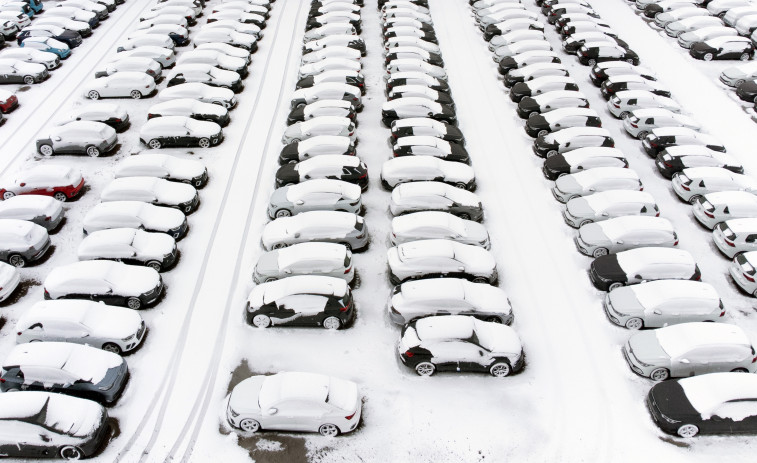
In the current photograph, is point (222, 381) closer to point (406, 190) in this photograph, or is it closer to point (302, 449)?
point (302, 449)

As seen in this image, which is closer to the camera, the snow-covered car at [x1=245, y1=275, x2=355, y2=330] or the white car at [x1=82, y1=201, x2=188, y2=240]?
the snow-covered car at [x1=245, y1=275, x2=355, y2=330]

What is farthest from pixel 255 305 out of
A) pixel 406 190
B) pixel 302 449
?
pixel 406 190

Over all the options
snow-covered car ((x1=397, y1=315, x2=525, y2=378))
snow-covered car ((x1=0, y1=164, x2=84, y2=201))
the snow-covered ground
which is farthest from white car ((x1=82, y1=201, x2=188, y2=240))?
snow-covered car ((x1=397, y1=315, x2=525, y2=378))

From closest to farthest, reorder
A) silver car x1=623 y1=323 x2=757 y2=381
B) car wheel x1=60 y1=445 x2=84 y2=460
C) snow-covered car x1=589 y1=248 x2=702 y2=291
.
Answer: car wheel x1=60 y1=445 x2=84 y2=460, silver car x1=623 y1=323 x2=757 y2=381, snow-covered car x1=589 y1=248 x2=702 y2=291

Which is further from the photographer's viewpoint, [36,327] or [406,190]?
[406,190]

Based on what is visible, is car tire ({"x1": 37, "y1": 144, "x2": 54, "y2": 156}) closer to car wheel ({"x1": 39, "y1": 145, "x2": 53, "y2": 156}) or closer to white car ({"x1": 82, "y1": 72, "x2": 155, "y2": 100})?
car wheel ({"x1": 39, "y1": 145, "x2": 53, "y2": 156})

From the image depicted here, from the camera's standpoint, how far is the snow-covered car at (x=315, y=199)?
57.7 feet

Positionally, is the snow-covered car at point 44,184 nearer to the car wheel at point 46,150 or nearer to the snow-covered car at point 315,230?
the car wheel at point 46,150

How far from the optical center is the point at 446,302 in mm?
13906

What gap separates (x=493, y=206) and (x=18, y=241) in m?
16.0

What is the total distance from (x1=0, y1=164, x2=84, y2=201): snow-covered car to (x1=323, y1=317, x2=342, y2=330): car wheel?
37.6ft

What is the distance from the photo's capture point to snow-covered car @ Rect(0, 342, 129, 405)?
12.2 meters

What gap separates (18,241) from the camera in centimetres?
1605

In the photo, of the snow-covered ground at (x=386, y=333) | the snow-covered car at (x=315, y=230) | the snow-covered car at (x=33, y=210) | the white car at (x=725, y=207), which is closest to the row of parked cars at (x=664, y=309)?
the snow-covered ground at (x=386, y=333)
